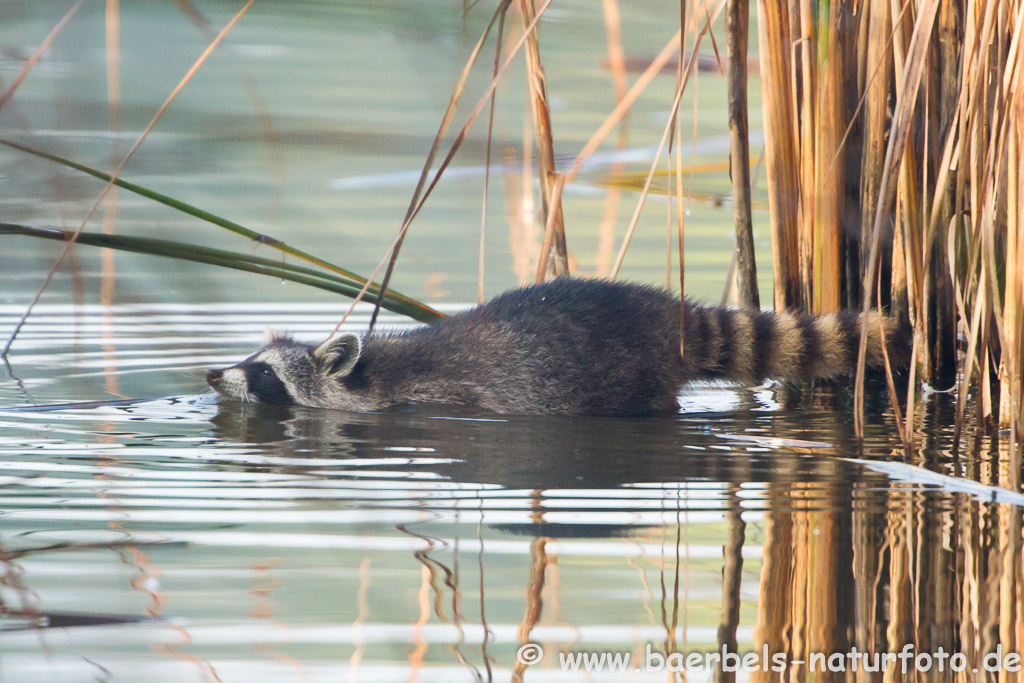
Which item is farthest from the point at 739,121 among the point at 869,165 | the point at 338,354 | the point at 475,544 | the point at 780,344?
the point at 475,544

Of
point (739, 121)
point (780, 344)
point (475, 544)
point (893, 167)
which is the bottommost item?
point (475, 544)

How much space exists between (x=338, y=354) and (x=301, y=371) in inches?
7.2

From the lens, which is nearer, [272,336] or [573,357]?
[573,357]

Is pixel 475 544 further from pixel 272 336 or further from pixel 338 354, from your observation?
pixel 272 336

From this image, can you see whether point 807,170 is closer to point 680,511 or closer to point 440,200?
point 680,511

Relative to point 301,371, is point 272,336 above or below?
above

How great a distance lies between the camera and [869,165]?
476 centimetres

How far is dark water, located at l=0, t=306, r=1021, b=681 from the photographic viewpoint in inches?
98.2

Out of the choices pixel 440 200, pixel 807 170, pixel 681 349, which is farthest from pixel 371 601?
pixel 440 200

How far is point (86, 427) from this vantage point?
14.9ft

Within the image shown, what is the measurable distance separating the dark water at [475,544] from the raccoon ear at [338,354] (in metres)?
0.70

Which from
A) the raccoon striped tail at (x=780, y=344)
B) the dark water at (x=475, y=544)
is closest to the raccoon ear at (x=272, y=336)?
the dark water at (x=475, y=544)

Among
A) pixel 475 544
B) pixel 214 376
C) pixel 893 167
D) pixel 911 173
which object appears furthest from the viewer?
pixel 214 376

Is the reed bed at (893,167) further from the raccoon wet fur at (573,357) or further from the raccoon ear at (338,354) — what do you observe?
the raccoon ear at (338,354)
